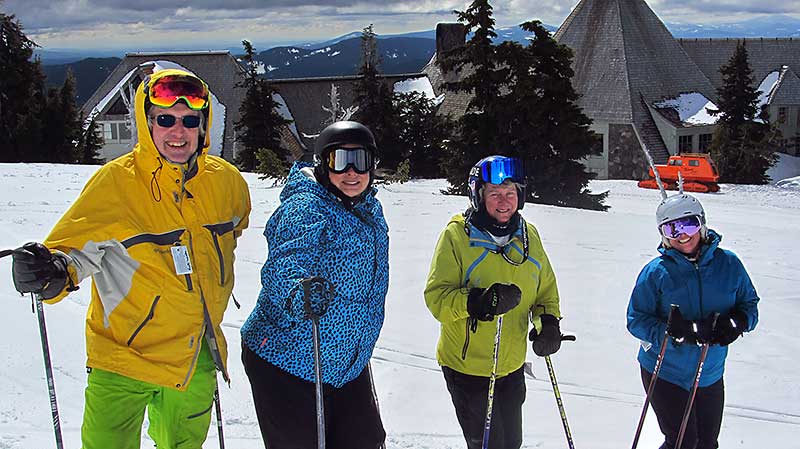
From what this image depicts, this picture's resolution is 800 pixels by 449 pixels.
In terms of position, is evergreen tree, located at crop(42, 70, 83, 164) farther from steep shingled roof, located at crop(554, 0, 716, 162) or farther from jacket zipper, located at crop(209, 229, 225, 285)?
jacket zipper, located at crop(209, 229, 225, 285)

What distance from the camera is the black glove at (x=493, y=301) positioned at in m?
3.17

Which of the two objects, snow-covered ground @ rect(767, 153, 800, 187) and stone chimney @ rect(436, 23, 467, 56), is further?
stone chimney @ rect(436, 23, 467, 56)

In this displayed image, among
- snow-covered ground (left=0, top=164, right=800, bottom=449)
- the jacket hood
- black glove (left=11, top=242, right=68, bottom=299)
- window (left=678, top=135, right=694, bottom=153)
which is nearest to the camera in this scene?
black glove (left=11, top=242, right=68, bottom=299)

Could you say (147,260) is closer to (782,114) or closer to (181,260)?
(181,260)

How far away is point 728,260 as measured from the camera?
361 cm

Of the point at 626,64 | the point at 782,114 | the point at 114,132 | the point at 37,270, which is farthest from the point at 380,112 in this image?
the point at 37,270

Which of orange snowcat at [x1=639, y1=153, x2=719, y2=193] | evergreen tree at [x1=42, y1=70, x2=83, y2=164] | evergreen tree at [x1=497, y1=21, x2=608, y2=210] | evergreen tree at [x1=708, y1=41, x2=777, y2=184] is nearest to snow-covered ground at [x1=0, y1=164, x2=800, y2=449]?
evergreen tree at [x1=497, y1=21, x2=608, y2=210]

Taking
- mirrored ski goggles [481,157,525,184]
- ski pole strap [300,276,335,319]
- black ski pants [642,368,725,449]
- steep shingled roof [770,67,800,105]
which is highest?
steep shingled roof [770,67,800,105]

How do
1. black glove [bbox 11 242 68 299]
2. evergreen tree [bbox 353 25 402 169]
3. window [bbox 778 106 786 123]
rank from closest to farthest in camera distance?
black glove [bbox 11 242 68 299] < evergreen tree [bbox 353 25 402 169] < window [bbox 778 106 786 123]

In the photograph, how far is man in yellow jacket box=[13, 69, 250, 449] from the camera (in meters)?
2.77

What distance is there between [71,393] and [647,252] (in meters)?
6.61

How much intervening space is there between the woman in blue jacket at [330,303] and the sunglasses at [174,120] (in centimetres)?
43

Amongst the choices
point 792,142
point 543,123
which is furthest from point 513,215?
point 792,142

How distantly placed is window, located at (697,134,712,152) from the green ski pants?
29.3 m
